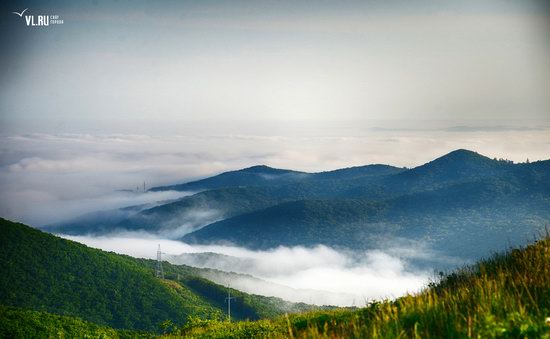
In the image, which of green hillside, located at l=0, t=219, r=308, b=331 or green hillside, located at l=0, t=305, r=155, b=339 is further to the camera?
green hillside, located at l=0, t=219, r=308, b=331

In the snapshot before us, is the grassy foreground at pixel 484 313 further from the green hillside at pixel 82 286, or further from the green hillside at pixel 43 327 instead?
the green hillside at pixel 82 286

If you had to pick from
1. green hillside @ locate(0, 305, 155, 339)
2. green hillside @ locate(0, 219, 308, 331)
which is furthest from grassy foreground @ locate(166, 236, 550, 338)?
green hillside @ locate(0, 219, 308, 331)

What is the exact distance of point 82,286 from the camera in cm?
12669

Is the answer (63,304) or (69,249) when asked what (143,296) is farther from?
(69,249)

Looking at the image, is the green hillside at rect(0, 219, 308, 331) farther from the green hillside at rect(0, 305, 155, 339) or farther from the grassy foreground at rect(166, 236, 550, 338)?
the grassy foreground at rect(166, 236, 550, 338)

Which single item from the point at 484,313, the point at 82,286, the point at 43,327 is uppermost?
the point at 484,313

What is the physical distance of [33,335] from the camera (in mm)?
38344

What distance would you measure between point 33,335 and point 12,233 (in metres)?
109

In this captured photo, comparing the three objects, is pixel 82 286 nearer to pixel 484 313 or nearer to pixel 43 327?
pixel 43 327

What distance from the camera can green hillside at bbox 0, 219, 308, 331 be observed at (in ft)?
379

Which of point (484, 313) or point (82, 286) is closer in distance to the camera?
point (484, 313)

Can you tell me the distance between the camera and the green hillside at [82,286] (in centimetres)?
11562

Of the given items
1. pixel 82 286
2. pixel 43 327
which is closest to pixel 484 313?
pixel 43 327

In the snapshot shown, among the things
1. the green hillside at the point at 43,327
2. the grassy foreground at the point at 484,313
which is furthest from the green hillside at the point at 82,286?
the grassy foreground at the point at 484,313
